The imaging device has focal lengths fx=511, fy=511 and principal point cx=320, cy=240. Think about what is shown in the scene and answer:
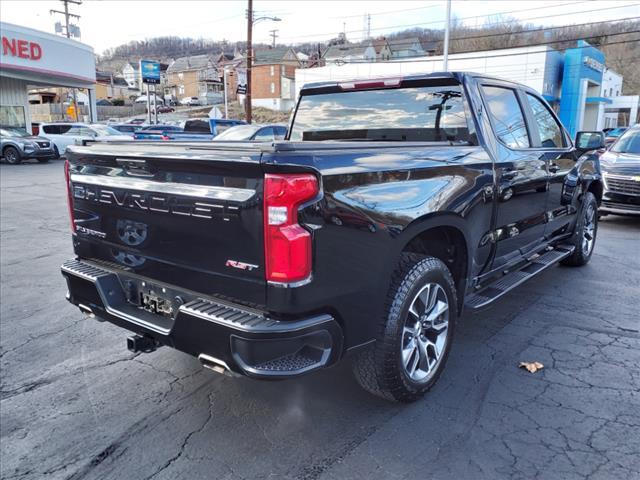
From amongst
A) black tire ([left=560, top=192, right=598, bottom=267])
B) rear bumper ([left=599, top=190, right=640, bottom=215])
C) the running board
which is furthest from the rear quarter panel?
rear bumper ([left=599, top=190, right=640, bottom=215])

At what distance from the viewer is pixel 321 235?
2363mm

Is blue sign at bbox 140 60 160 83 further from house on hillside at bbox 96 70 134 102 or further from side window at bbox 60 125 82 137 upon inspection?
house on hillside at bbox 96 70 134 102

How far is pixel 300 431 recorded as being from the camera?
2.91 m

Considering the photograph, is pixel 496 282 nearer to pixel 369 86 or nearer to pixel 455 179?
pixel 455 179

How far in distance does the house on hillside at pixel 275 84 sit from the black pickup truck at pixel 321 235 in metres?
69.7

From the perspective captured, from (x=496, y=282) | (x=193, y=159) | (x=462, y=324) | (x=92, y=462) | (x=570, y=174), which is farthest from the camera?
(x=570, y=174)

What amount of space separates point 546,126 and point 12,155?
22.1 meters

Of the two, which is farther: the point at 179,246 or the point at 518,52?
the point at 518,52

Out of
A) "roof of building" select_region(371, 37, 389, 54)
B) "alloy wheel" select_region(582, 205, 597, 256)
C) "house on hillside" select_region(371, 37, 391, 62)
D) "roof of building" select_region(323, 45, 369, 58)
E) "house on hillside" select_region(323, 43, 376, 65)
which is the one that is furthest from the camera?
"house on hillside" select_region(371, 37, 391, 62)

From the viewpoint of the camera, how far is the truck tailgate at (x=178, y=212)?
7.78 ft

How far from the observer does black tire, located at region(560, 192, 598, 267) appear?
5.87 meters

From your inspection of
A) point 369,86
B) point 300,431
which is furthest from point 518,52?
point 300,431

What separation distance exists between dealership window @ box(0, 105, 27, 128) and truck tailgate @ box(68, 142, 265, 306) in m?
29.5

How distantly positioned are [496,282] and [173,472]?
2.84 meters
